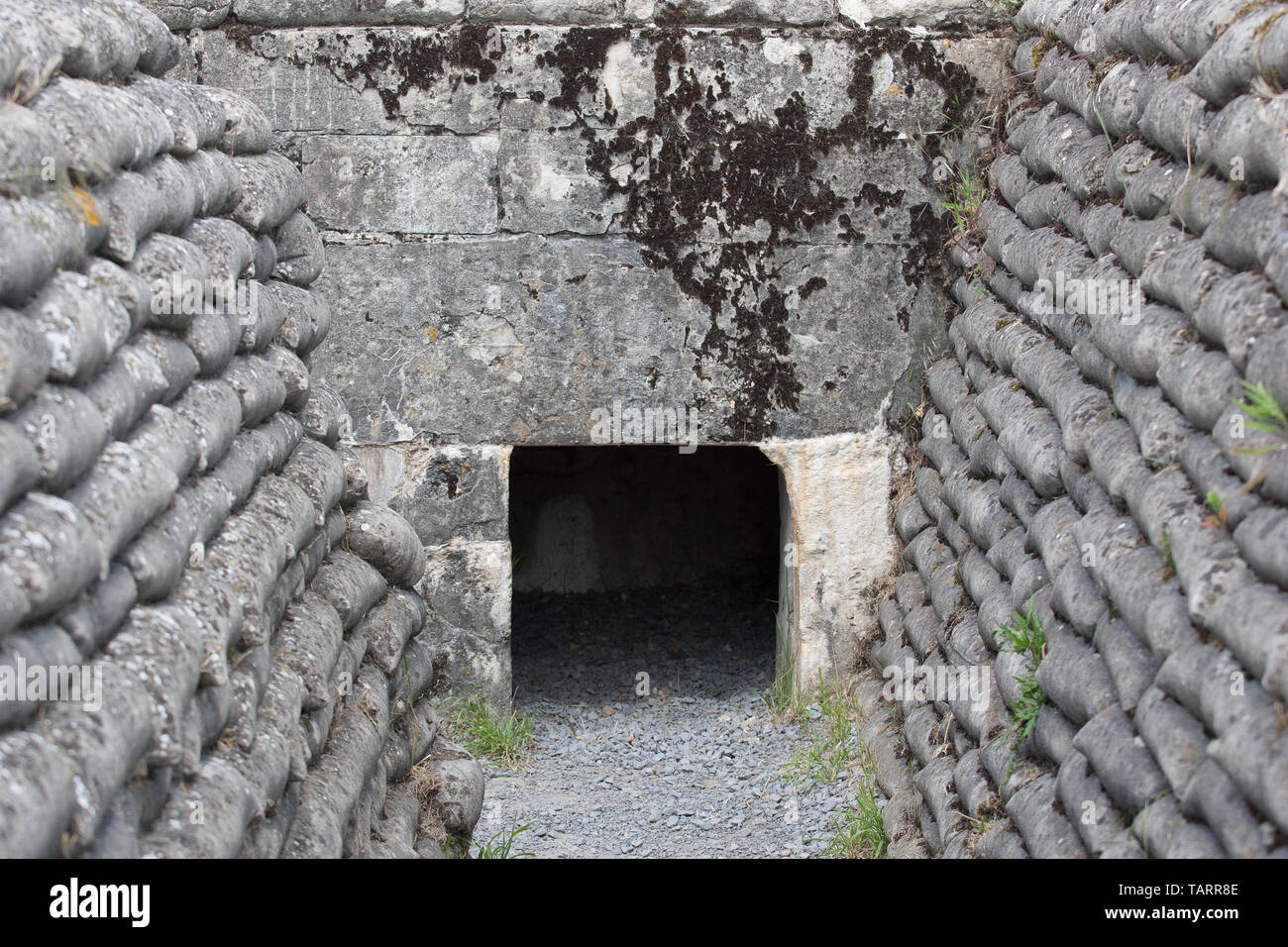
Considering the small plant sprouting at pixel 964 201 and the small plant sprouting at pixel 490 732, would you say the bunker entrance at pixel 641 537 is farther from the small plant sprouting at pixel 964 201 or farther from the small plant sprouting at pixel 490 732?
the small plant sprouting at pixel 964 201

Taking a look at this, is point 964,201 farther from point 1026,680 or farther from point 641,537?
point 641,537

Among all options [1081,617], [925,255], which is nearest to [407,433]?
[925,255]

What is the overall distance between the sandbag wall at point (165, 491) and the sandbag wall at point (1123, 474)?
4.99 ft

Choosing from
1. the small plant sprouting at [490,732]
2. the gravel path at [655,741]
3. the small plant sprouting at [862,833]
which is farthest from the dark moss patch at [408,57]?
the small plant sprouting at [862,833]

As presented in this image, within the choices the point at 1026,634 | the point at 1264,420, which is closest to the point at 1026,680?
the point at 1026,634

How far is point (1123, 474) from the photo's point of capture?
2.64 metres

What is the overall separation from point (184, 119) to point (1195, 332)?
2057 millimetres

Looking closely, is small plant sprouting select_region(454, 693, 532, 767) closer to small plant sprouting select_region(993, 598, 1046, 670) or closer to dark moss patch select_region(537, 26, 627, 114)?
small plant sprouting select_region(993, 598, 1046, 670)

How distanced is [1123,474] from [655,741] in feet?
8.81

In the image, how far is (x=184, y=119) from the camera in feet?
8.55

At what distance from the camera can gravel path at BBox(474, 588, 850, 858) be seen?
4.18m

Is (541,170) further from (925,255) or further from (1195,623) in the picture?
(1195,623)

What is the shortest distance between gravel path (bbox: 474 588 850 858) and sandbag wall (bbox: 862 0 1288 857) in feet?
1.74

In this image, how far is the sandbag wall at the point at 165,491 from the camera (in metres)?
1.73
